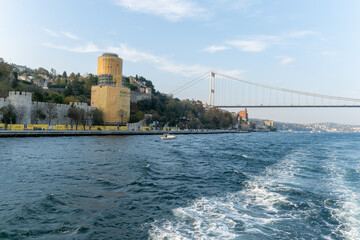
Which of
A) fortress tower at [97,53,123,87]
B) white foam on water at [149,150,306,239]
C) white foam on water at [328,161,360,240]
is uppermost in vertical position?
fortress tower at [97,53,123,87]

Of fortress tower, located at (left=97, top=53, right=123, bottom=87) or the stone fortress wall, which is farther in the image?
fortress tower, located at (left=97, top=53, right=123, bottom=87)

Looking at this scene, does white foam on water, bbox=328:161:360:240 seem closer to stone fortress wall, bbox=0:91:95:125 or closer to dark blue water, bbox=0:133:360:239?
dark blue water, bbox=0:133:360:239

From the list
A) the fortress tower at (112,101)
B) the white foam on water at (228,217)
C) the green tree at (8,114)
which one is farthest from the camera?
the fortress tower at (112,101)

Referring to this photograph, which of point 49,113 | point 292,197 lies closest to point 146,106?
point 49,113

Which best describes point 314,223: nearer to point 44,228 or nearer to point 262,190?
point 262,190

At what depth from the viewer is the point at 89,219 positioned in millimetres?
4438

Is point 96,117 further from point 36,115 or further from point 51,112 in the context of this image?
point 36,115

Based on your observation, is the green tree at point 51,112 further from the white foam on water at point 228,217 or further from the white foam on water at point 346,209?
the white foam on water at point 346,209

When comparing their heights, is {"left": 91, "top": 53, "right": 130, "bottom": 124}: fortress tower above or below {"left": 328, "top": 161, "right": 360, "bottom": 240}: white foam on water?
above

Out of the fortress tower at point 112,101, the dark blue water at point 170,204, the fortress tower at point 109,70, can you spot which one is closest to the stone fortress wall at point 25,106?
the fortress tower at point 112,101

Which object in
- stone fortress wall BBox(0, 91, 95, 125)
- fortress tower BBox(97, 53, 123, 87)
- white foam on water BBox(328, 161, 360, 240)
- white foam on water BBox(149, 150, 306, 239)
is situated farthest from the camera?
fortress tower BBox(97, 53, 123, 87)

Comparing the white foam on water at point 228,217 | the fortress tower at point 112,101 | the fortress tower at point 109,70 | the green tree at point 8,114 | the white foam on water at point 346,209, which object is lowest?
the white foam on water at point 346,209

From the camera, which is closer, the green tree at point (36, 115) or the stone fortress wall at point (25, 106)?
the stone fortress wall at point (25, 106)

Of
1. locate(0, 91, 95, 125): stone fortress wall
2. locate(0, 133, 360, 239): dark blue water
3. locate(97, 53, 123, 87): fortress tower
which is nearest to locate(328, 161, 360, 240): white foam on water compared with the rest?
locate(0, 133, 360, 239): dark blue water
